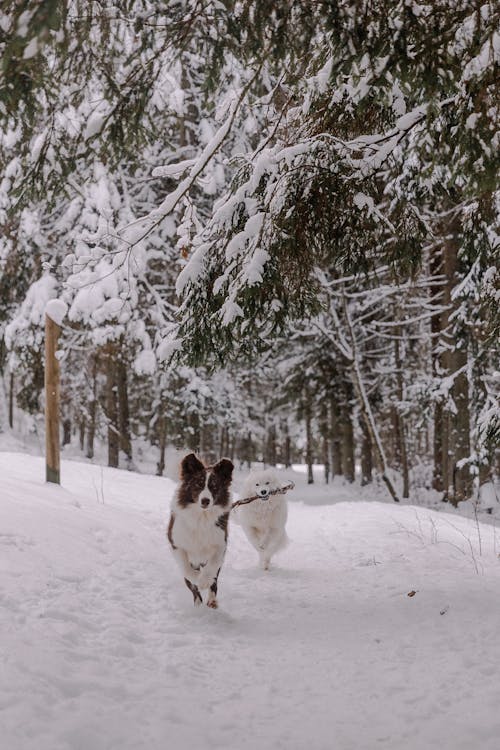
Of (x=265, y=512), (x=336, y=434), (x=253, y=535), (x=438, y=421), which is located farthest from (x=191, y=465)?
(x=336, y=434)

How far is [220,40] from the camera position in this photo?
452 centimetres

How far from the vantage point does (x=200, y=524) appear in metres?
5.97

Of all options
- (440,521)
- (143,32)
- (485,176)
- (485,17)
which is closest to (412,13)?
(485,17)

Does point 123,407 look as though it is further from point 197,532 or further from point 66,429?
point 197,532

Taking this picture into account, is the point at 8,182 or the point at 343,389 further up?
the point at 8,182

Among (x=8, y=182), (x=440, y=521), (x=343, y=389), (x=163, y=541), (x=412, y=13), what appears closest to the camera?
(x=412, y=13)

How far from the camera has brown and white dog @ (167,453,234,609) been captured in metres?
5.86

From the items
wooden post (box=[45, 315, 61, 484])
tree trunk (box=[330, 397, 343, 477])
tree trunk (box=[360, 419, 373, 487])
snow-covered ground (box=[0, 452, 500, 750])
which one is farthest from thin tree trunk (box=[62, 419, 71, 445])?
snow-covered ground (box=[0, 452, 500, 750])

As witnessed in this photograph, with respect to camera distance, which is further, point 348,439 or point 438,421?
point 348,439

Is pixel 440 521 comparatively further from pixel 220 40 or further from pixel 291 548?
pixel 220 40

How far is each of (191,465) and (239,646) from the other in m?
1.88

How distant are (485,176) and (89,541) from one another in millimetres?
5942

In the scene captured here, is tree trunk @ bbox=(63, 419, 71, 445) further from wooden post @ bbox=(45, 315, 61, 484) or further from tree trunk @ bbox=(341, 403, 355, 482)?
wooden post @ bbox=(45, 315, 61, 484)

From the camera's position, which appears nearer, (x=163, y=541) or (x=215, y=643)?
(x=215, y=643)
